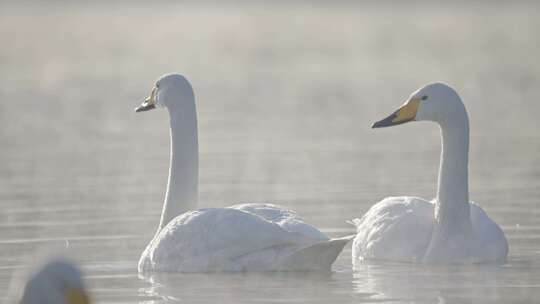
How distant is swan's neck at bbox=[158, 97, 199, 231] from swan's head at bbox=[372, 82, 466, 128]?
153 cm

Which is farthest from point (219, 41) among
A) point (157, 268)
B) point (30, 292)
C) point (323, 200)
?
point (30, 292)

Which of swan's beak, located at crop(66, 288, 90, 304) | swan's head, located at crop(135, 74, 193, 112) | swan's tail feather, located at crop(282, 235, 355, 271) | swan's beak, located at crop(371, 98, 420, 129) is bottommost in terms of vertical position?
swan's tail feather, located at crop(282, 235, 355, 271)

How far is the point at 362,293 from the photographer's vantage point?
34.0 feet

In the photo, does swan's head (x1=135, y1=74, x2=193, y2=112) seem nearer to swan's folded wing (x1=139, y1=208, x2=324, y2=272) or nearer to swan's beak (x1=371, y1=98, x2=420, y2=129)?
swan's folded wing (x1=139, y1=208, x2=324, y2=272)

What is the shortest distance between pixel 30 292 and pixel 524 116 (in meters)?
16.5

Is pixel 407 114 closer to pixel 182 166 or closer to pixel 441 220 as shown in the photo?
pixel 441 220

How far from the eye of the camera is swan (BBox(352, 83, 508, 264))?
11.8 m

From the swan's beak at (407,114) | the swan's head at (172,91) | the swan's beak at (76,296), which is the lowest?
the swan's beak at (76,296)

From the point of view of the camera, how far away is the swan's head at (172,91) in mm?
12781

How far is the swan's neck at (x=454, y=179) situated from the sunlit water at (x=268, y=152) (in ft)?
1.62

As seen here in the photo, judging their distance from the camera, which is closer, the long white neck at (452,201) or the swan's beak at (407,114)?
the long white neck at (452,201)

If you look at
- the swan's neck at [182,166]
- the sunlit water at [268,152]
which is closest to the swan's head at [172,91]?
the swan's neck at [182,166]

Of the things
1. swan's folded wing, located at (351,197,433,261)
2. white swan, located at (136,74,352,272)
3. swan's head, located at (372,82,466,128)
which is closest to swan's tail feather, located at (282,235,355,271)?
white swan, located at (136,74,352,272)

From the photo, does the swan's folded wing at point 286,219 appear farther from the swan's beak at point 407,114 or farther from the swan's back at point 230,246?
the swan's beak at point 407,114
